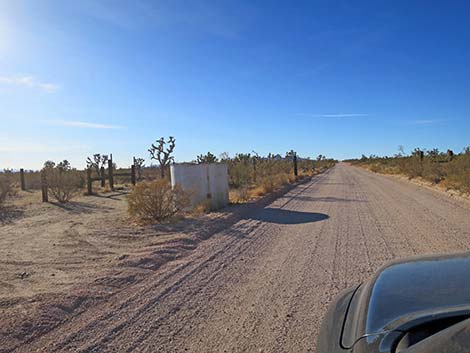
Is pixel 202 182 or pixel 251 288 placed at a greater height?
pixel 202 182

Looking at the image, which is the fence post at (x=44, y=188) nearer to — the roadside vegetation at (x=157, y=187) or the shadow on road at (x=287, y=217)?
the roadside vegetation at (x=157, y=187)

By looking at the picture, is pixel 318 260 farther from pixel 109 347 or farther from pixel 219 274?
Result: pixel 109 347

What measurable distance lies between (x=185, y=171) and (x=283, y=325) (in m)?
10.7

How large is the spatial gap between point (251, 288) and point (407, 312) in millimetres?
3994

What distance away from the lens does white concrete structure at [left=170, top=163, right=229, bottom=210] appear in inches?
579

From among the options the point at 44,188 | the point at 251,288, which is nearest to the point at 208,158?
the point at 44,188

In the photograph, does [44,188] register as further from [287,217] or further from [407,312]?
[407,312]

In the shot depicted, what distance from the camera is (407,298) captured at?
7.06 ft

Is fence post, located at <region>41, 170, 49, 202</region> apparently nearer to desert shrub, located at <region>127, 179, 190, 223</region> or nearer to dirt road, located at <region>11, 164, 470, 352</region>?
desert shrub, located at <region>127, 179, 190, 223</region>

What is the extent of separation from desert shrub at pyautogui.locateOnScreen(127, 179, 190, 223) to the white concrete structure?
1.15 meters

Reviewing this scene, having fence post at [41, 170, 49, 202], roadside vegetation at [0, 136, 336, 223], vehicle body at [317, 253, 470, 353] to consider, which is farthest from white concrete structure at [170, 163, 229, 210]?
vehicle body at [317, 253, 470, 353]

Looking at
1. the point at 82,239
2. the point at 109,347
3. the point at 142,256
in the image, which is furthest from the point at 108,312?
the point at 82,239

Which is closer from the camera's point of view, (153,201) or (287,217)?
(153,201)

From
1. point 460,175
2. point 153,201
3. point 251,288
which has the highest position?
point 460,175
